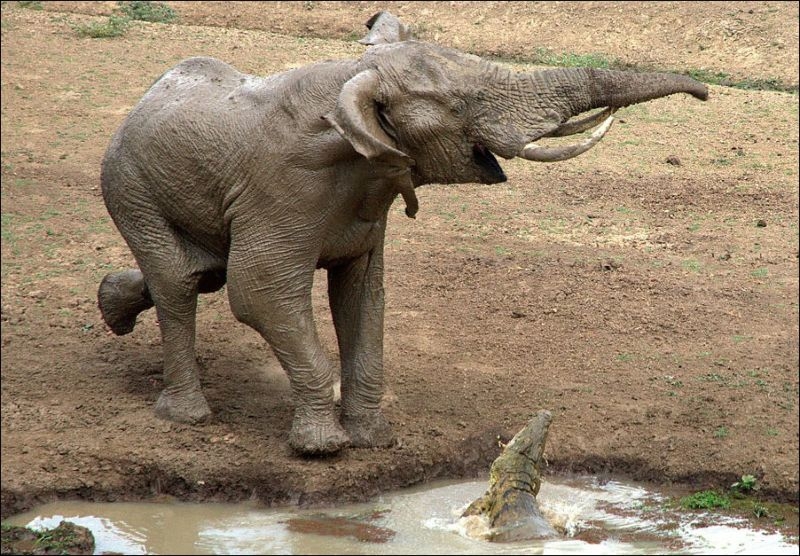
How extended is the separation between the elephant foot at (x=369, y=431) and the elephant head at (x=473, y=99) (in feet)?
6.47

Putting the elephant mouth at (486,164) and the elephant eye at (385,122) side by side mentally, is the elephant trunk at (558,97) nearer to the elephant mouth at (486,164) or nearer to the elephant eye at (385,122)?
the elephant mouth at (486,164)

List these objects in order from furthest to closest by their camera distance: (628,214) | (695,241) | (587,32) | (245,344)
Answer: (587,32), (628,214), (695,241), (245,344)

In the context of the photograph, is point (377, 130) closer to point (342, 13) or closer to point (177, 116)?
point (177, 116)

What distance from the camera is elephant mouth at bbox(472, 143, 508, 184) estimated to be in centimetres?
806

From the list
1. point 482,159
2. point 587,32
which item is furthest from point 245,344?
point 587,32

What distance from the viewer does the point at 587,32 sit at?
1956 centimetres

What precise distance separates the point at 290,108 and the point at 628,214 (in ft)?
20.8

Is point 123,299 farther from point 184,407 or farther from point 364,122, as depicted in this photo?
point 364,122

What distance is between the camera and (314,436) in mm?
8664

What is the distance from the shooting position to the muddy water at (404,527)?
7746mm

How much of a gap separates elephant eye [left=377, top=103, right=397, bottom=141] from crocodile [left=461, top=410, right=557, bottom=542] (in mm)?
2039

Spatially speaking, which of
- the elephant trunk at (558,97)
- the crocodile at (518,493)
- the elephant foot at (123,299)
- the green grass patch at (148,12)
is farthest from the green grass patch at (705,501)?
the green grass patch at (148,12)

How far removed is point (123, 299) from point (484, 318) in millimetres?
3052

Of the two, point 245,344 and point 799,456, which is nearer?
point 799,456
